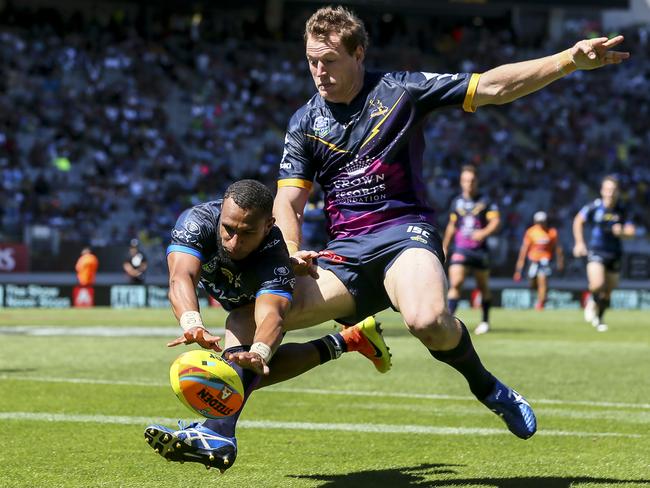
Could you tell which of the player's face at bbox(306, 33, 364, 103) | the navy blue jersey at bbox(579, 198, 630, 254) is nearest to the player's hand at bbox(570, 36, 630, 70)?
the player's face at bbox(306, 33, 364, 103)

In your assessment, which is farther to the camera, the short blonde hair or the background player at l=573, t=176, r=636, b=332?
the background player at l=573, t=176, r=636, b=332

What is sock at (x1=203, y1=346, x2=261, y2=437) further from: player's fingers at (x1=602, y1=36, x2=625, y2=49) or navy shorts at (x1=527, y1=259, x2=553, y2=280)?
navy shorts at (x1=527, y1=259, x2=553, y2=280)

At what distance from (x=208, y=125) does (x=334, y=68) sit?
110 feet

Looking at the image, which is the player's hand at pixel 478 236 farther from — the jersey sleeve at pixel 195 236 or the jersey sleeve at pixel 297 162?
the jersey sleeve at pixel 195 236

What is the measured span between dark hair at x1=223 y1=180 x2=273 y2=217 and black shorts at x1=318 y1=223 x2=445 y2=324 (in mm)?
902

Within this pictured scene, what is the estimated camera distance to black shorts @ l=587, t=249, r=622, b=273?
19.8 m

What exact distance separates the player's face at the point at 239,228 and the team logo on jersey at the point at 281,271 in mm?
216

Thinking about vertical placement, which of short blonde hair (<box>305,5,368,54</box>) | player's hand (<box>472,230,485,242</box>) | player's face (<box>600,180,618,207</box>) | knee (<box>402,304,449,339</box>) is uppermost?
short blonde hair (<box>305,5,368,54</box>)

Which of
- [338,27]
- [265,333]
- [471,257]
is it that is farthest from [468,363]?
[471,257]

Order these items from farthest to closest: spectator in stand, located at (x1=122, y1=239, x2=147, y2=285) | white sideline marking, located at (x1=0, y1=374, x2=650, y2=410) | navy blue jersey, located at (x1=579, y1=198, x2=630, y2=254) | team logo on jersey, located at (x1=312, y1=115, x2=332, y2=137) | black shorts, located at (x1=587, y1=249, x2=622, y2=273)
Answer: spectator in stand, located at (x1=122, y1=239, x2=147, y2=285) < black shorts, located at (x1=587, y1=249, x2=622, y2=273) < navy blue jersey, located at (x1=579, y1=198, x2=630, y2=254) < white sideline marking, located at (x1=0, y1=374, x2=650, y2=410) < team logo on jersey, located at (x1=312, y1=115, x2=332, y2=137)

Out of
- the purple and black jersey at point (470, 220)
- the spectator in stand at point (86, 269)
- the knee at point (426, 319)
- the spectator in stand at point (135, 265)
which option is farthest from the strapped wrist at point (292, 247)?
the spectator in stand at point (135, 265)

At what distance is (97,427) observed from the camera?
334 inches

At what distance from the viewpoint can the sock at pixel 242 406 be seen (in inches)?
243

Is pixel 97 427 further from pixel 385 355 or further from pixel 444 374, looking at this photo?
pixel 444 374
